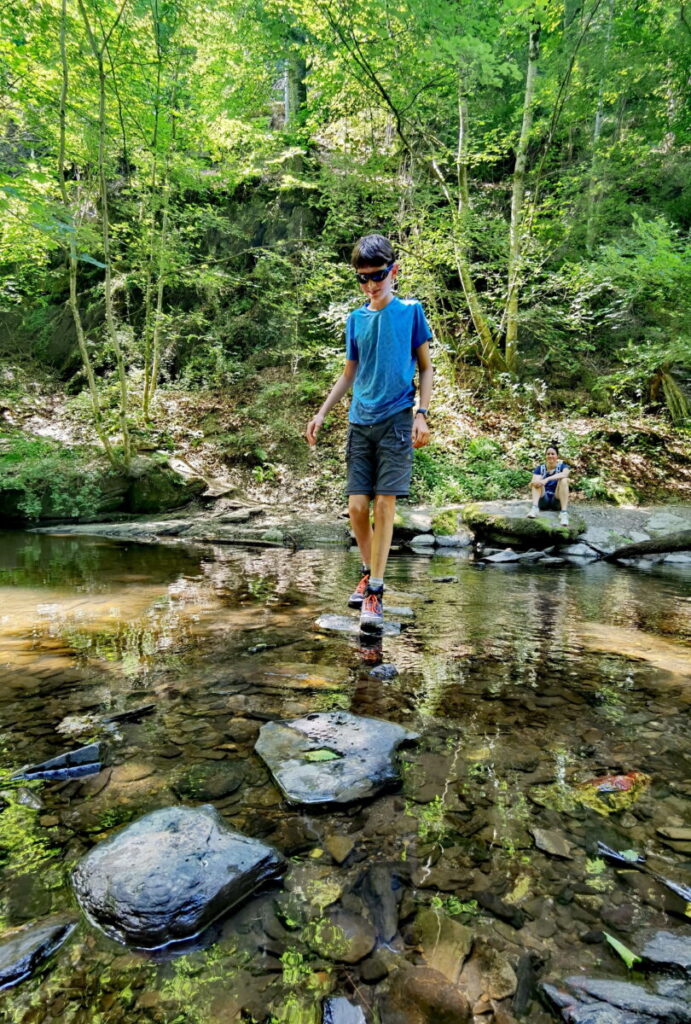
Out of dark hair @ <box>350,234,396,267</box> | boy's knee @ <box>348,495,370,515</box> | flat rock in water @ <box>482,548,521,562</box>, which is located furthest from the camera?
flat rock in water @ <box>482,548,521,562</box>

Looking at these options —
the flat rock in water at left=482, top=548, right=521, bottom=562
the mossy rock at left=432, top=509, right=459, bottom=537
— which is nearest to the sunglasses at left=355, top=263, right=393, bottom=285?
the flat rock in water at left=482, top=548, right=521, bottom=562

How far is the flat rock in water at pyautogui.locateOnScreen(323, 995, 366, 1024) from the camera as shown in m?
1.01

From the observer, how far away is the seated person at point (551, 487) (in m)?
8.77

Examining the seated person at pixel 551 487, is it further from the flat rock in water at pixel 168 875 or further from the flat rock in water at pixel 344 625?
the flat rock in water at pixel 168 875

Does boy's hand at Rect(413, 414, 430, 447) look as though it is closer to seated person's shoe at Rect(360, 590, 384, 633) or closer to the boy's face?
the boy's face

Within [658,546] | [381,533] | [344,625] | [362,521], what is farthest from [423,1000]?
[658,546]

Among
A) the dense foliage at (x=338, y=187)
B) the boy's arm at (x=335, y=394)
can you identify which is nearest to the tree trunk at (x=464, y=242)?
the dense foliage at (x=338, y=187)

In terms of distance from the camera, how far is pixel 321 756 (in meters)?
1.89

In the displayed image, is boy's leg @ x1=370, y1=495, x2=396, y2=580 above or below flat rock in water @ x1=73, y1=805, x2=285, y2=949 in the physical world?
above

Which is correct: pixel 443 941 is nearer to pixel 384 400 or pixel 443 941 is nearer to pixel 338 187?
pixel 384 400

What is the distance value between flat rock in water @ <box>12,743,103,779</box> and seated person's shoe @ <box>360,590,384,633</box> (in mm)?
1867

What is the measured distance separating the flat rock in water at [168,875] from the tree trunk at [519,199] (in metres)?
13.9

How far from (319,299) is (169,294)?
5.97m

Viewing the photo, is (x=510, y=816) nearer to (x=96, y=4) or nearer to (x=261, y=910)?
(x=261, y=910)
